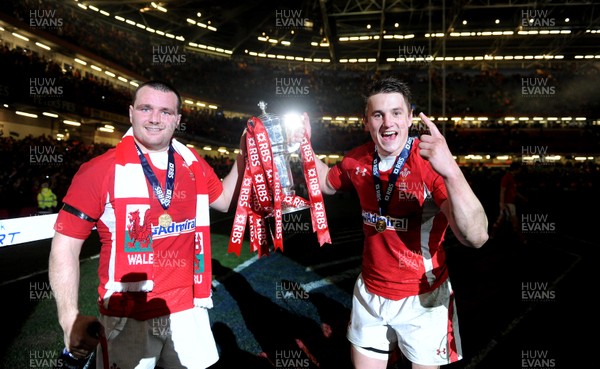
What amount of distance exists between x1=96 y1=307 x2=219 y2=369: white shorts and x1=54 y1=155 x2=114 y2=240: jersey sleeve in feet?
1.88

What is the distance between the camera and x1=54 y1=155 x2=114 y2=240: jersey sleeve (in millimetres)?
1985

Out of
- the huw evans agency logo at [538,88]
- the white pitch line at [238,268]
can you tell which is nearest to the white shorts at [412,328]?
the white pitch line at [238,268]

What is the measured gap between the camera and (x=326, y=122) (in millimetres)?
39656

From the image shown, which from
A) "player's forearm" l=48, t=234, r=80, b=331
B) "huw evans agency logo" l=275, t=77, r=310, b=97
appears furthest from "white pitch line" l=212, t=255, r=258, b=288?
"huw evans agency logo" l=275, t=77, r=310, b=97

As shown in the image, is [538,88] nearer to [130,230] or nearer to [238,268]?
[238,268]

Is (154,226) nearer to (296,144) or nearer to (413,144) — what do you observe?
(296,144)

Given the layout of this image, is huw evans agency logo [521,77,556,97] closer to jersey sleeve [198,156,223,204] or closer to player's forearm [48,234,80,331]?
jersey sleeve [198,156,223,204]

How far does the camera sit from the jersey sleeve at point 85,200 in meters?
1.99

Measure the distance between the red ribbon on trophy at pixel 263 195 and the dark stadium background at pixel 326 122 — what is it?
1.42 meters

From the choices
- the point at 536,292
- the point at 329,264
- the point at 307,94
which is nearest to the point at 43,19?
the point at 307,94

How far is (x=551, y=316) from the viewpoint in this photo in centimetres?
514

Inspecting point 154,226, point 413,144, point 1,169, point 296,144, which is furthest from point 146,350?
point 1,169

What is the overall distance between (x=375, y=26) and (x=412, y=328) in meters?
29.6

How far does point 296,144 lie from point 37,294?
5226 millimetres
